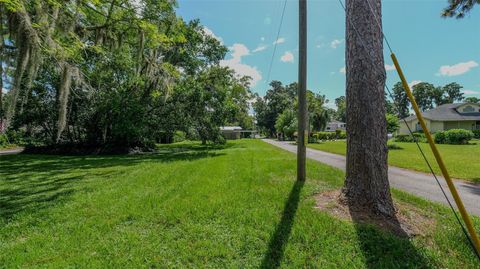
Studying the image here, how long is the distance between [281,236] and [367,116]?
2080 millimetres

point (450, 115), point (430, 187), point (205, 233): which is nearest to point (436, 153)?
point (205, 233)

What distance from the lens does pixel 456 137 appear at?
781 inches

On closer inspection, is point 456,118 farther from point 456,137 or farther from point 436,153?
point 436,153

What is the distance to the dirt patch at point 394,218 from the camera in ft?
10.0

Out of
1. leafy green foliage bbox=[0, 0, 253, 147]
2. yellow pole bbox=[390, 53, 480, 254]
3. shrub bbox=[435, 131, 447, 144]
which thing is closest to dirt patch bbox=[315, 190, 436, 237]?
yellow pole bbox=[390, 53, 480, 254]

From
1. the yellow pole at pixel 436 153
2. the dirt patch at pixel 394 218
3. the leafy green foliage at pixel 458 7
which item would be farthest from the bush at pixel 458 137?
the yellow pole at pixel 436 153

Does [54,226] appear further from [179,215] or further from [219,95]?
[219,95]

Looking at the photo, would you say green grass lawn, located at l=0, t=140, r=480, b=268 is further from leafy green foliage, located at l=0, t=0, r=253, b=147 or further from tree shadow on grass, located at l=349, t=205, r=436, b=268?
leafy green foliage, located at l=0, t=0, r=253, b=147

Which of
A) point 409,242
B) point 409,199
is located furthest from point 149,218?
point 409,199

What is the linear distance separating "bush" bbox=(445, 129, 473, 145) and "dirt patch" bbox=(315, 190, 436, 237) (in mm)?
21652

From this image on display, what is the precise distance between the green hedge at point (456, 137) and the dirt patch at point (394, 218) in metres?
21.7

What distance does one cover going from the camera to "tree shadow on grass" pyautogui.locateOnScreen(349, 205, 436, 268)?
2377 millimetres

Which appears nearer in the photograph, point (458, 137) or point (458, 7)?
point (458, 7)

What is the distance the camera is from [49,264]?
2.40 metres
